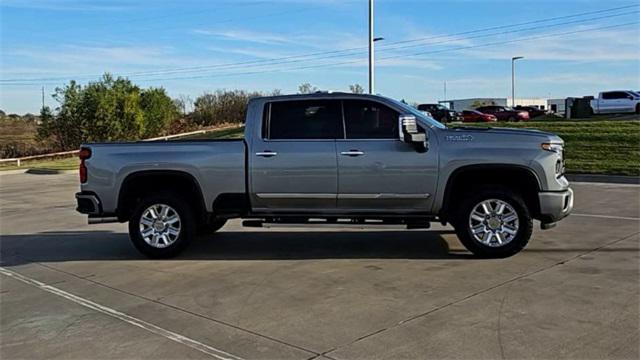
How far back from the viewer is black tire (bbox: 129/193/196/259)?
7.73 metres

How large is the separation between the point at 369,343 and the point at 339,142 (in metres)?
3.35

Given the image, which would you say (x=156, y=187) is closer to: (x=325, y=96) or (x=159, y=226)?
(x=159, y=226)

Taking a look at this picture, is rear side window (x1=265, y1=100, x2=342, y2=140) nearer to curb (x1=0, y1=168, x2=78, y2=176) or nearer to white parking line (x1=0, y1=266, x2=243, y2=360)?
white parking line (x1=0, y1=266, x2=243, y2=360)

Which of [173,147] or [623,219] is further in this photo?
[623,219]

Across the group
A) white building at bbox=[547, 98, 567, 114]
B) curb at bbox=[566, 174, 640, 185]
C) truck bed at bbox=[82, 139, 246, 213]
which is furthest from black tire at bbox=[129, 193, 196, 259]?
white building at bbox=[547, 98, 567, 114]

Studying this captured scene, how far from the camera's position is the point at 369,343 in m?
4.59

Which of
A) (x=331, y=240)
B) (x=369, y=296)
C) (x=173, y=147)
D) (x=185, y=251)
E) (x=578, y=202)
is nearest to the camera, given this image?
(x=369, y=296)

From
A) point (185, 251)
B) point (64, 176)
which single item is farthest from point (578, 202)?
point (64, 176)

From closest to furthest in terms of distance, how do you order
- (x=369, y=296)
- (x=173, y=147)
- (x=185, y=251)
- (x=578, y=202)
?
(x=369, y=296) < (x=173, y=147) < (x=185, y=251) < (x=578, y=202)

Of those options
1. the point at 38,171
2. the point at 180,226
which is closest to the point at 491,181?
the point at 180,226

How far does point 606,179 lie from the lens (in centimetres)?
1781

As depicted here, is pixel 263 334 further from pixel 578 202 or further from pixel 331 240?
pixel 578 202

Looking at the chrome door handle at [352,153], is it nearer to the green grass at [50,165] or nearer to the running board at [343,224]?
the running board at [343,224]

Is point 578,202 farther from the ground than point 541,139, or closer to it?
closer to it
